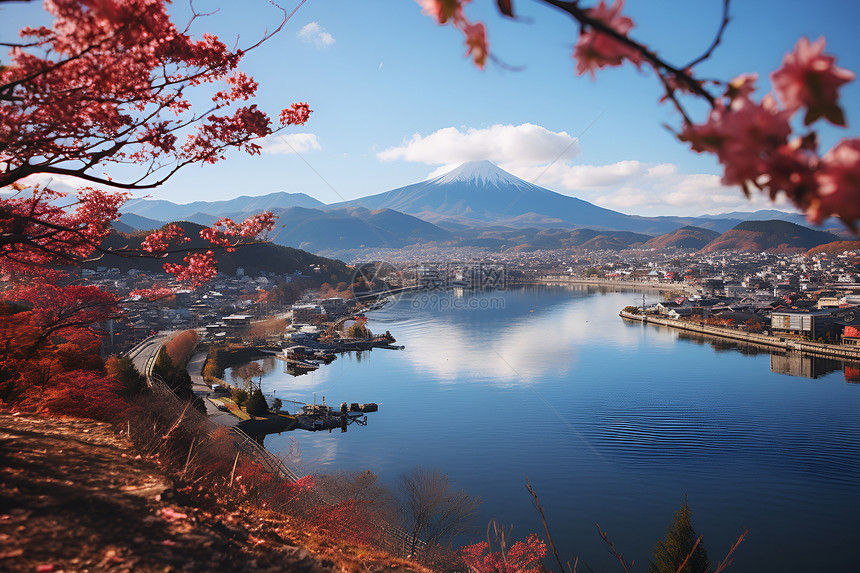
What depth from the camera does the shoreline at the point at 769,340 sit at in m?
12.9

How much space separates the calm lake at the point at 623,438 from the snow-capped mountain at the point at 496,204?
86187 mm

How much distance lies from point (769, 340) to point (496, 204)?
333ft

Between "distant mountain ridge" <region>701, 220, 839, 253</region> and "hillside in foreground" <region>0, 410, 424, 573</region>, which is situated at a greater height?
"distant mountain ridge" <region>701, 220, 839, 253</region>

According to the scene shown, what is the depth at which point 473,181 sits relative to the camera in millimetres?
118312

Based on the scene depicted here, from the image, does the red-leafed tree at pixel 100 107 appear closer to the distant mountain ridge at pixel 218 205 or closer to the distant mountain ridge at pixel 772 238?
the distant mountain ridge at pixel 772 238

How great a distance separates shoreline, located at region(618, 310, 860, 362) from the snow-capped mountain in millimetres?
80048

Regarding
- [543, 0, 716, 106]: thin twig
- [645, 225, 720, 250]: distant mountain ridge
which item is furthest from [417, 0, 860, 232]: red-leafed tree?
[645, 225, 720, 250]: distant mountain ridge

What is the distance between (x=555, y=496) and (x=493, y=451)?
1.54 m

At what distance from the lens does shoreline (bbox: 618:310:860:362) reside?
12.9m

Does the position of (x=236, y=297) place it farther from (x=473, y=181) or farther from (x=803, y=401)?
(x=473, y=181)

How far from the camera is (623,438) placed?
8008 millimetres

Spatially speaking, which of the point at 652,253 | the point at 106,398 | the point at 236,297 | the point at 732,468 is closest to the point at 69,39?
the point at 106,398
